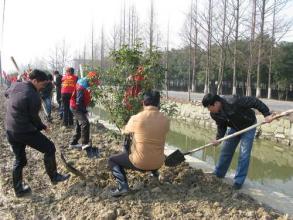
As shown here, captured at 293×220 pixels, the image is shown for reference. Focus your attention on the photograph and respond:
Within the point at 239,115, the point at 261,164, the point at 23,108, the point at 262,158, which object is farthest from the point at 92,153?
the point at 262,158

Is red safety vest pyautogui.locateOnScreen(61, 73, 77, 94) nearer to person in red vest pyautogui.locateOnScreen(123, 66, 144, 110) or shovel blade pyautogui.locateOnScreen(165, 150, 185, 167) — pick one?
person in red vest pyautogui.locateOnScreen(123, 66, 144, 110)

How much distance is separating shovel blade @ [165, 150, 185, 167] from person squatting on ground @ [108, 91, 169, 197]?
84 cm

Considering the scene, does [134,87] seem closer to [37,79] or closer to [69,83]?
[37,79]

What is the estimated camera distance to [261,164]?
35.1ft

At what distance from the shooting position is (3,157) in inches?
307

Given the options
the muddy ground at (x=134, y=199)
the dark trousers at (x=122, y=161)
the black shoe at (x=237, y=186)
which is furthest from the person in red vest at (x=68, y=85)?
the black shoe at (x=237, y=186)

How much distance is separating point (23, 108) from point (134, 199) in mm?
1858

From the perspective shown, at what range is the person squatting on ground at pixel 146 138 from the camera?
15.4 feet

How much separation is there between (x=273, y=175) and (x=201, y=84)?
1307 inches

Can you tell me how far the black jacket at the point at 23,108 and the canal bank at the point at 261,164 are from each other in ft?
9.59

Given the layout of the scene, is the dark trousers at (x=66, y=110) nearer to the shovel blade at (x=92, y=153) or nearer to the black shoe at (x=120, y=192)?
the shovel blade at (x=92, y=153)

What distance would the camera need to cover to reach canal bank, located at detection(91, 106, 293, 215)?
17.5 ft

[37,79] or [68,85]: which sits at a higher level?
[37,79]

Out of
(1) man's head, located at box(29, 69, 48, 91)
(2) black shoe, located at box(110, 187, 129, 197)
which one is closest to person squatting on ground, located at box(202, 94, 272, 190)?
(2) black shoe, located at box(110, 187, 129, 197)
